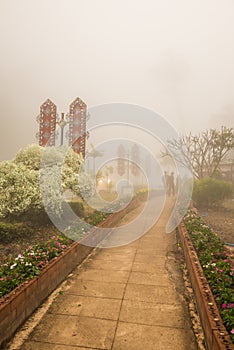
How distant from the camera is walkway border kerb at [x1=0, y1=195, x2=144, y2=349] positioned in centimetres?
346

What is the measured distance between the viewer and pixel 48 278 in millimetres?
4906

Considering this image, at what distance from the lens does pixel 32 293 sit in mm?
4250

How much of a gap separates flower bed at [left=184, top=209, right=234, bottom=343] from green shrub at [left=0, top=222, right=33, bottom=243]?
5.67 metres

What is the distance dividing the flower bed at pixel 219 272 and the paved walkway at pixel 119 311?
2.11ft

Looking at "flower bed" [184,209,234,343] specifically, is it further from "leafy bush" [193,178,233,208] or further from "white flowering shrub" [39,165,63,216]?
"leafy bush" [193,178,233,208]

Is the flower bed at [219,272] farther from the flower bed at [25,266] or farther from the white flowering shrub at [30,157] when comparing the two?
the white flowering shrub at [30,157]

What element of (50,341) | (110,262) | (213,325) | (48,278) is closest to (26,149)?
(110,262)

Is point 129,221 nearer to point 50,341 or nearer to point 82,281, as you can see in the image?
point 82,281

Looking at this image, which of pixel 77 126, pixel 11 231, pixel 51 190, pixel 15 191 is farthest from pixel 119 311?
A: pixel 77 126

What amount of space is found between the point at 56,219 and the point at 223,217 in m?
9.84

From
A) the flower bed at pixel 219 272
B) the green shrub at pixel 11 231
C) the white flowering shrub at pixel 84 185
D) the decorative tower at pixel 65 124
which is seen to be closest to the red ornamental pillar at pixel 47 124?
the decorative tower at pixel 65 124

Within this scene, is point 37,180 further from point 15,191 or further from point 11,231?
point 11,231

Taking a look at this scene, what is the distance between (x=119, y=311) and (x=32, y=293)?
4.93ft

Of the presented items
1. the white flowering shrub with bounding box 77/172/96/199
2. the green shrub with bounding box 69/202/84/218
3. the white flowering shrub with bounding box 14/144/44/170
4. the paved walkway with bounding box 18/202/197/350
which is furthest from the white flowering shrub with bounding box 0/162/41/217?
the paved walkway with bounding box 18/202/197/350
